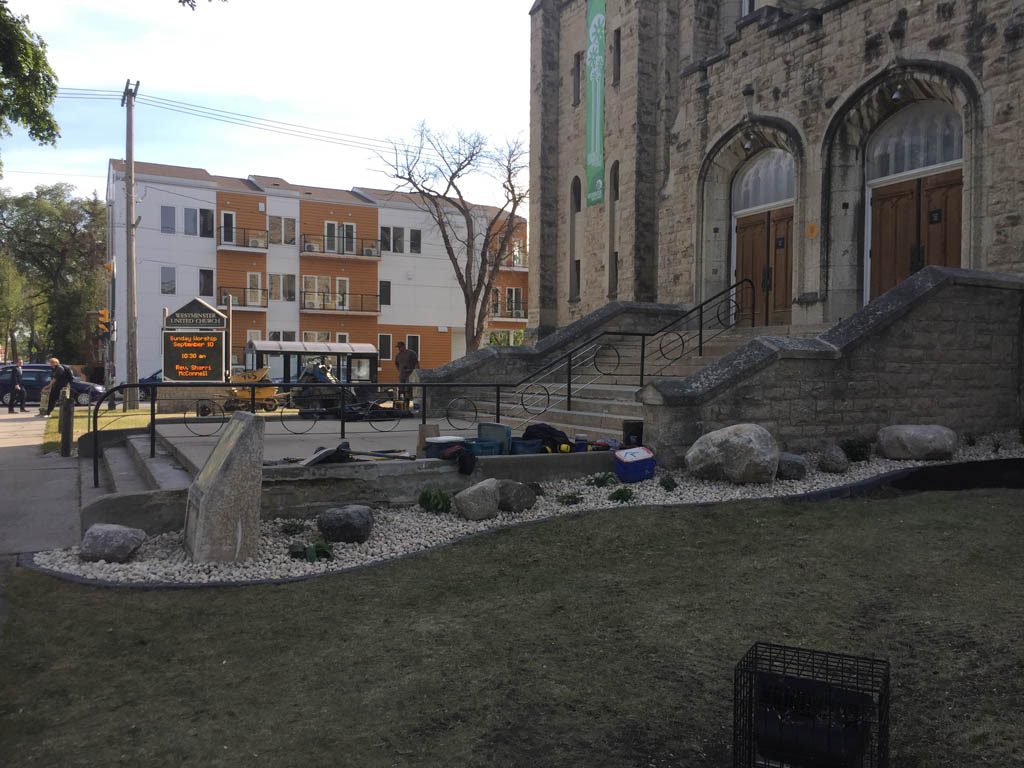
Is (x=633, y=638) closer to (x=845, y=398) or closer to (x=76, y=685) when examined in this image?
(x=76, y=685)

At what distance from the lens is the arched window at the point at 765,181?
16.2 metres

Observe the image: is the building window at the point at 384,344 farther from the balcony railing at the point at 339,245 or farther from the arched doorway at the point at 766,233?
the arched doorway at the point at 766,233

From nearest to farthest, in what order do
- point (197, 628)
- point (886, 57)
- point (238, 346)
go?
point (197, 628) → point (886, 57) → point (238, 346)

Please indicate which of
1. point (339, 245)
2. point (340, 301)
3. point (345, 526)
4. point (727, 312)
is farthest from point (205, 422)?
point (339, 245)

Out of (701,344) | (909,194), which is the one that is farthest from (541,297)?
(909,194)

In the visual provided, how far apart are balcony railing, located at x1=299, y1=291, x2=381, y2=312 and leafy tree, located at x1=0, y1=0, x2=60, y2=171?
31123mm

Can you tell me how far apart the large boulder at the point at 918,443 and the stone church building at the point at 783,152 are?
3.28 m

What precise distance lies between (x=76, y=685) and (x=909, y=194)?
44.1ft

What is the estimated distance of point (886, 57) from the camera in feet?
44.1

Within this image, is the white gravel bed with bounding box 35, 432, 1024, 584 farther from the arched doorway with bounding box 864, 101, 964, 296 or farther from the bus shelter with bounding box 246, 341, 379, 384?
the bus shelter with bounding box 246, 341, 379, 384

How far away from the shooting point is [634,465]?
364 inches

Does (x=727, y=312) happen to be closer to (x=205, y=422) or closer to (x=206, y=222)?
(x=205, y=422)

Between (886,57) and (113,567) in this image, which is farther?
(886,57)

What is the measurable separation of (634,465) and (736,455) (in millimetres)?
1096
